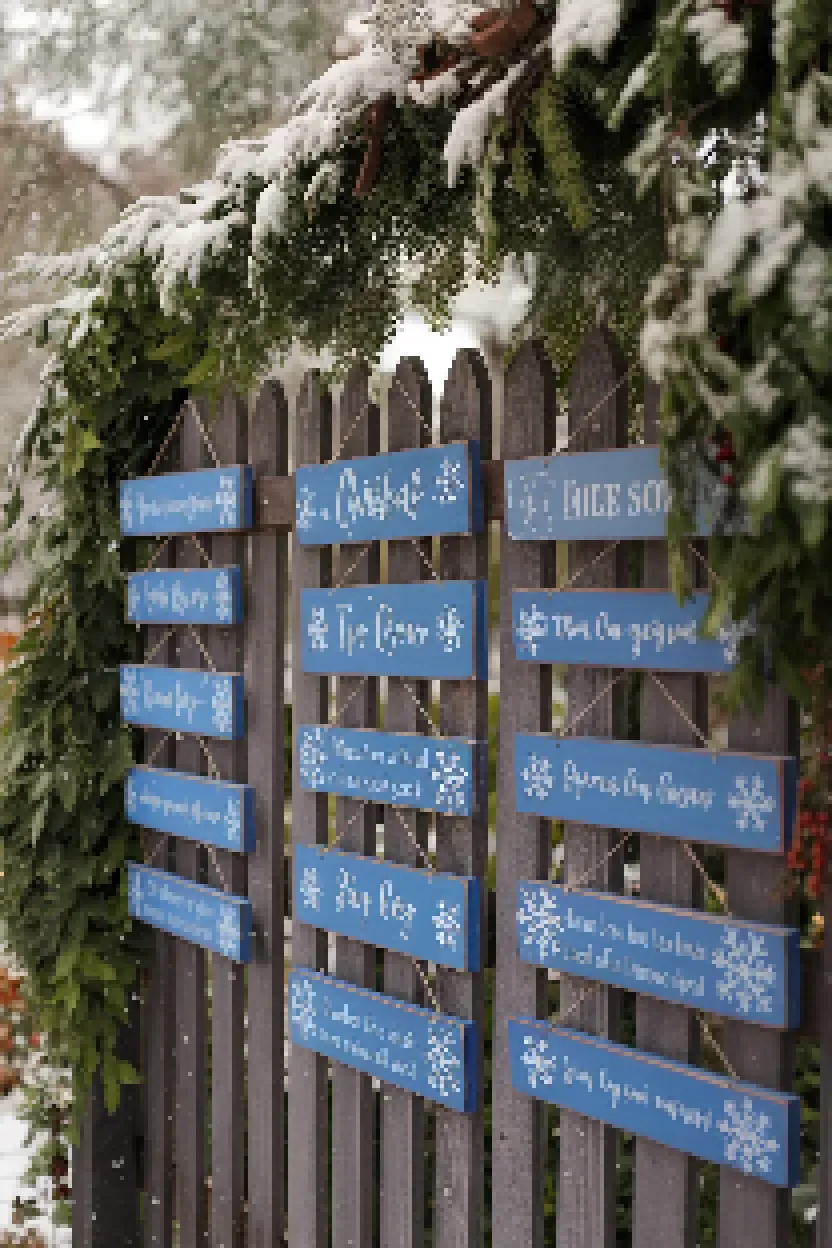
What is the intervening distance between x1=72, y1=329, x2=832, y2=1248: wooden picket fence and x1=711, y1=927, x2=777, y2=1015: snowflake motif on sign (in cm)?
5

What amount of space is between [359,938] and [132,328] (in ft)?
5.51

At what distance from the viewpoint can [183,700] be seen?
3.33 meters

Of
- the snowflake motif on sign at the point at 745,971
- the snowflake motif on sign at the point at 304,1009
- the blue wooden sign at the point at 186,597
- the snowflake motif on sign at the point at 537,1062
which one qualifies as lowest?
the snowflake motif on sign at the point at 304,1009

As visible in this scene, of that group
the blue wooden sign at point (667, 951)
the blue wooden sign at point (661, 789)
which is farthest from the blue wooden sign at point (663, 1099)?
the blue wooden sign at point (661, 789)

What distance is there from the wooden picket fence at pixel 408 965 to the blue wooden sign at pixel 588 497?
0.05 metres

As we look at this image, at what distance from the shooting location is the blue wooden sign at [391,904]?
240 centimetres

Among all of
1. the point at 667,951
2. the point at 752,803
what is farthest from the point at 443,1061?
the point at 752,803

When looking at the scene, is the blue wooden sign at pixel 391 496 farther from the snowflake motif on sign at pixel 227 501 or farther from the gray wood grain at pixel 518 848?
the snowflake motif on sign at pixel 227 501

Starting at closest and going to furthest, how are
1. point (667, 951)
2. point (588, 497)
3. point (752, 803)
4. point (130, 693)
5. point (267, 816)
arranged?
point (752, 803) < point (667, 951) < point (588, 497) < point (267, 816) < point (130, 693)

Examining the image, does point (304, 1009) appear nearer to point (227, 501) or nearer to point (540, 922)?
point (540, 922)

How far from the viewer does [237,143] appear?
2764 millimetres

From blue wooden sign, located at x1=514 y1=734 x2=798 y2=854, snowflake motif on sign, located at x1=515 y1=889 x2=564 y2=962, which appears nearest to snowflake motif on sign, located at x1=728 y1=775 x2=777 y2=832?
blue wooden sign, located at x1=514 y1=734 x2=798 y2=854

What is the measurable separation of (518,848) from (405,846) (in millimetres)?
313

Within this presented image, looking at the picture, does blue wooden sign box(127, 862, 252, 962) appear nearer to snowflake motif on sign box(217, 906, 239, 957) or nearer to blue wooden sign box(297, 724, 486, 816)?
snowflake motif on sign box(217, 906, 239, 957)
